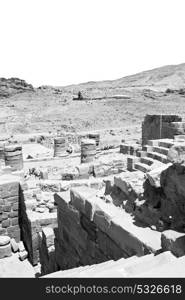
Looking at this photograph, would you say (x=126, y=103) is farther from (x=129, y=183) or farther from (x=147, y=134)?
(x=129, y=183)

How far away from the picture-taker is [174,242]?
3.38 meters

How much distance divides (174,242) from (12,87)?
2007 inches

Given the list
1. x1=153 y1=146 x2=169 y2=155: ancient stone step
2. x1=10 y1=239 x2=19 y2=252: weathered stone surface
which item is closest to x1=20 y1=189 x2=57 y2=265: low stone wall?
x1=10 y1=239 x2=19 y2=252: weathered stone surface

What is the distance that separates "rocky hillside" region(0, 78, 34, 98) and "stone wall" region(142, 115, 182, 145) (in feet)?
119

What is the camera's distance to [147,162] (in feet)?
35.2

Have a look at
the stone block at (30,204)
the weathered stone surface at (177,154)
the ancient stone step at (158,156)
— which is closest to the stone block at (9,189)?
the stone block at (30,204)

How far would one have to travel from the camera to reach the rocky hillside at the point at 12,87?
49594 millimetres

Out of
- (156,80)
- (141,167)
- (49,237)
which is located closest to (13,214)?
(49,237)

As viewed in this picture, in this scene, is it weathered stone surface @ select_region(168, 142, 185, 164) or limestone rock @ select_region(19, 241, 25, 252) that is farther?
limestone rock @ select_region(19, 241, 25, 252)

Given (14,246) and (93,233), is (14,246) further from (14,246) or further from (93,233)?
(93,233)

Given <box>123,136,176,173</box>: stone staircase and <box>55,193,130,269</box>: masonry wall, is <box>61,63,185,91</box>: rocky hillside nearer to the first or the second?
<box>123,136,176,173</box>: stone staircase

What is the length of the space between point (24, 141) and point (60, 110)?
572 inches

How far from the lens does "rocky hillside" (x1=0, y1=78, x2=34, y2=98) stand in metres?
49.6

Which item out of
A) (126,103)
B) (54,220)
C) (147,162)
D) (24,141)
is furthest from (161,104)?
(54,220)
